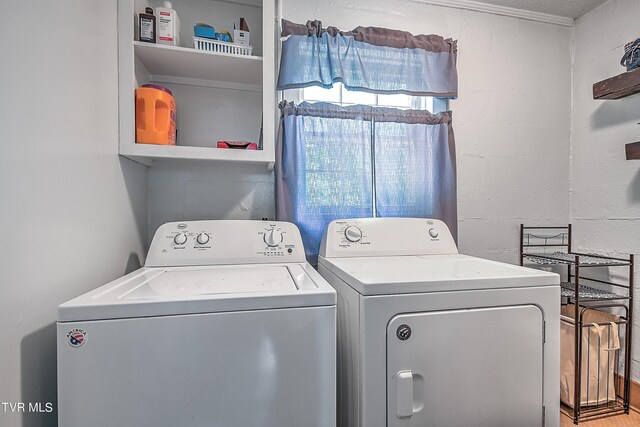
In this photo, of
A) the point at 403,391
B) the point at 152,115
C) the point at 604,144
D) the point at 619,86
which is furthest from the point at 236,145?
the point at 604,144

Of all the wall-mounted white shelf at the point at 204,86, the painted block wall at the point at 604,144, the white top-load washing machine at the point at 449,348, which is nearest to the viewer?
the white top-load washing machine at the point at 449,348

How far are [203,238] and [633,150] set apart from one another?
2.34 metres

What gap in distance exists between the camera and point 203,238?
4.82 feet

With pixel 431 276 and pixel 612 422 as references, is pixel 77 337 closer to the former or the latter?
pixel 431 276

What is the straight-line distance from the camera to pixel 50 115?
0.92 m

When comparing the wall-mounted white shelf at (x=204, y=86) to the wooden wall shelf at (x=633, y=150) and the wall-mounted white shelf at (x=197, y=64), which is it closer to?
the wall-mounted white shelf at (x=197, y=64)

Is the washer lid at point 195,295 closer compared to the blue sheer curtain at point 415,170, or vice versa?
the washer lid at point 195,295

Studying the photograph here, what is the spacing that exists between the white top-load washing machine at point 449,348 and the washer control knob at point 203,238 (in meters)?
0.67

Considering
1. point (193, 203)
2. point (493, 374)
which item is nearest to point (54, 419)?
point (193, 203)

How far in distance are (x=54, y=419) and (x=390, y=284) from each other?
3.74ft

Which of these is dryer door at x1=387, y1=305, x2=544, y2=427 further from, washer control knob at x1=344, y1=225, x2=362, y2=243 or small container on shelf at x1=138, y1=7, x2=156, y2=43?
small container on shelf at x1=138, y1=7, x2=156, y2=43

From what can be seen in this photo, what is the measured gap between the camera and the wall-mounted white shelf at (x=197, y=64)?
4.74 ft

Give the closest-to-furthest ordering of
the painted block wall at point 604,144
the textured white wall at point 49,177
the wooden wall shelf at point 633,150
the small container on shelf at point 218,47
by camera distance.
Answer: the textured white wall at point 49,177
the small container on shelf at point 218,47
the wooden wall shelf at point 633,150
the painted block wall at point 604,144

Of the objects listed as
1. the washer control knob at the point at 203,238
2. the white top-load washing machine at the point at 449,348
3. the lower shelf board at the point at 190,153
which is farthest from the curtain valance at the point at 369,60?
the white top-load washing machine at the point at 449,348
